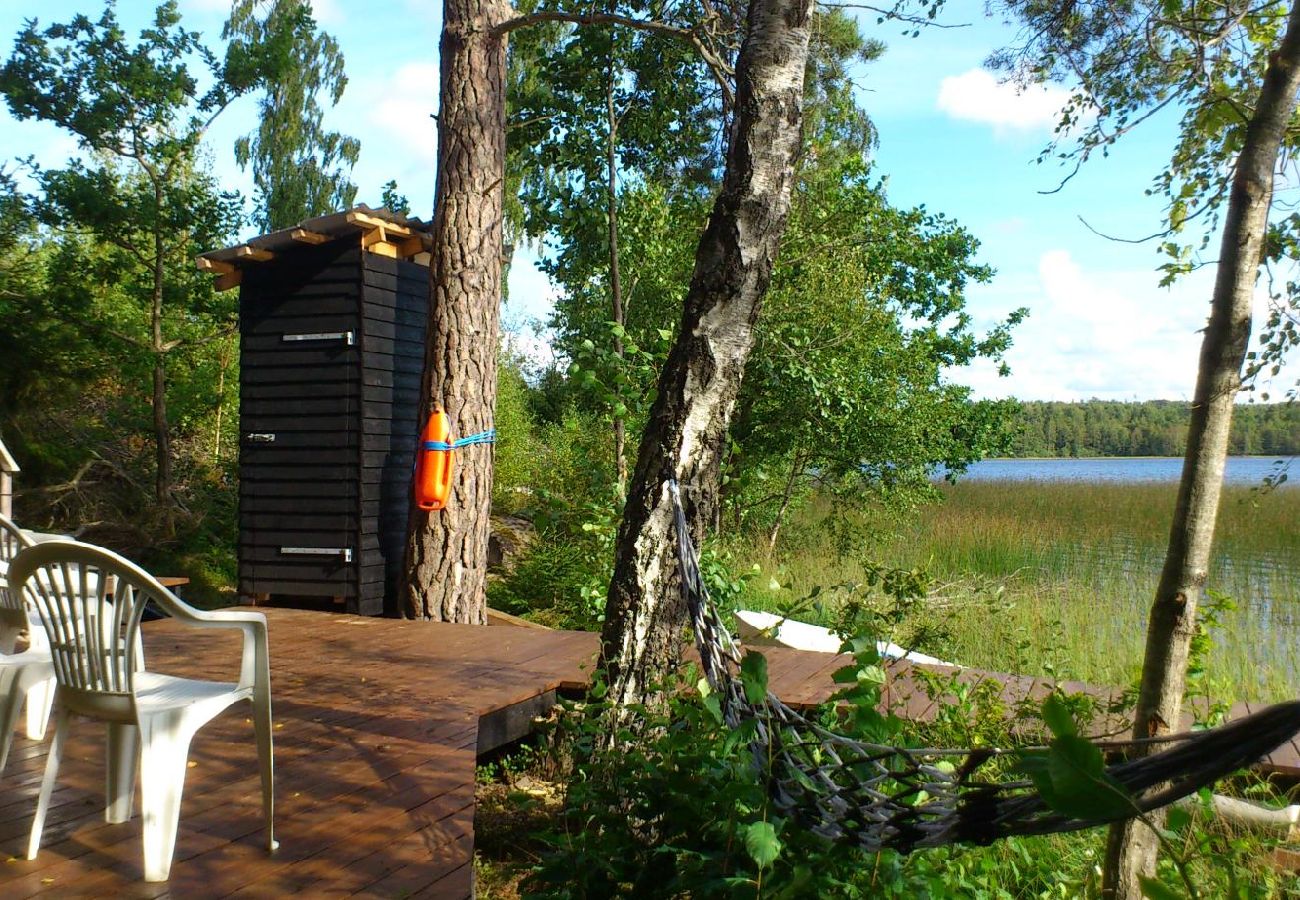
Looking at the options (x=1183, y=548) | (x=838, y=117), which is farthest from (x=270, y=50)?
(x=1183, y=548)

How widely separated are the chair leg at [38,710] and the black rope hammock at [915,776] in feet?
8.47

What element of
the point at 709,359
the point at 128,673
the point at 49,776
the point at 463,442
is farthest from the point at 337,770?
the point at 463,442

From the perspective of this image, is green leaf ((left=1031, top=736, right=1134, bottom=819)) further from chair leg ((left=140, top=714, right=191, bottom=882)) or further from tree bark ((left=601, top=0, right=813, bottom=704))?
tree bark ((left=601, top=0, right=813, bottom=704))

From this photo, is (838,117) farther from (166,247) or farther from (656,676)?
(656,676)

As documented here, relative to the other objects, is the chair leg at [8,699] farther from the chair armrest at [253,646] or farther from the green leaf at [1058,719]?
the green leaf at [1058,719]

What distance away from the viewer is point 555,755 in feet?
13.5

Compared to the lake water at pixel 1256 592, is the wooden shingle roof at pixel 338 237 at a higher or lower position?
higher

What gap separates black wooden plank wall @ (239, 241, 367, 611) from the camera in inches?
272

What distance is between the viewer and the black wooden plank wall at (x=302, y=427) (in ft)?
22.7

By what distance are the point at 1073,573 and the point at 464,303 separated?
244 inches

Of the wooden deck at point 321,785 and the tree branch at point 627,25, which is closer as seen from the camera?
the wooden deck at point 321,785

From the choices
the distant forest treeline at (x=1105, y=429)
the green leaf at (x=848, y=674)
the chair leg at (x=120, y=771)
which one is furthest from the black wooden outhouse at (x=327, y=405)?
the distant forest treeline at (x=1105, y=429)

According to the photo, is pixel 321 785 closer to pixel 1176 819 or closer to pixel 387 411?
pixel 1176 819

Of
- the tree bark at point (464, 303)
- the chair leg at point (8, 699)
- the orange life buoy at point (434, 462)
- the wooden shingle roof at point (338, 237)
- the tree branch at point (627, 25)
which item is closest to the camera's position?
the chair leg at point (8, 699)
